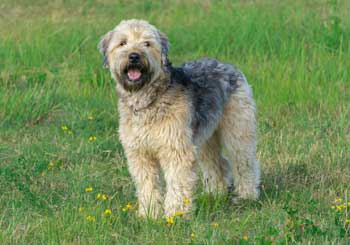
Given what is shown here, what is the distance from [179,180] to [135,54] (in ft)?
3.37

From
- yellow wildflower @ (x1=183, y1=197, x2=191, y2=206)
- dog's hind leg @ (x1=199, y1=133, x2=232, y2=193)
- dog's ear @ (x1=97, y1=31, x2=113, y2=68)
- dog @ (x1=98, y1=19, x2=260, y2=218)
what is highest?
dog's ear @ (x1=97, y1=31, x2=113, y2=68)

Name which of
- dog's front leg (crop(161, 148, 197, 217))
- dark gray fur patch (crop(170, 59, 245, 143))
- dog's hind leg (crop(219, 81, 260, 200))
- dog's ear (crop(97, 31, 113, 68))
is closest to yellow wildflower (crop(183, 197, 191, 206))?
dog's front leg (crop(161, 148, 197, 217))

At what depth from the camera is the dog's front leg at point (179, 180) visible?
283 inches

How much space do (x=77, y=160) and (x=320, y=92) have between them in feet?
10.1

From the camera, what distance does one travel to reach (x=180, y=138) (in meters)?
7.20

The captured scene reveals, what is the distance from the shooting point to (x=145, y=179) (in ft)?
24.3

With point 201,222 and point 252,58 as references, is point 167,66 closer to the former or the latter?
point 201,222

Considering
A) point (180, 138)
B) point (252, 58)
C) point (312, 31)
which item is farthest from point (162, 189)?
point (312, 31)

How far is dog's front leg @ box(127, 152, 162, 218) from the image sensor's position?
7.38 m

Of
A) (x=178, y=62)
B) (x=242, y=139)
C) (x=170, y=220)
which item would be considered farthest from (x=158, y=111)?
(x=178, y=62)

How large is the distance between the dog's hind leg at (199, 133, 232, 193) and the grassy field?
0.41 m

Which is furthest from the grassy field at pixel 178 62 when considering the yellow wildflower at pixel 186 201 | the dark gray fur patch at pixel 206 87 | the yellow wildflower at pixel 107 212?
the dark gray fur patch at pixel 206 87

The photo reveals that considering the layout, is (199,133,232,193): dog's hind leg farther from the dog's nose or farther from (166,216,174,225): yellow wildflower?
the dog's nose

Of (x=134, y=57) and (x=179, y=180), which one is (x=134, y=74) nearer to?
(x=134, y=57)
